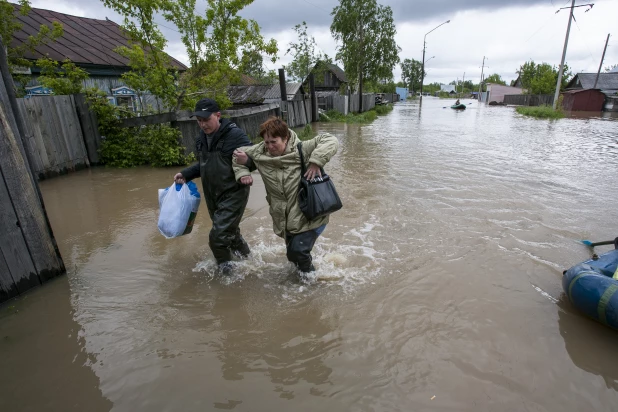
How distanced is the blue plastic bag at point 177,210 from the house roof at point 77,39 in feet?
28.1

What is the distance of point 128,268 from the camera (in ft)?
13.4

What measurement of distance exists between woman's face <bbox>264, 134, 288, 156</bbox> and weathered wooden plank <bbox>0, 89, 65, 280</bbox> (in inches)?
88.5

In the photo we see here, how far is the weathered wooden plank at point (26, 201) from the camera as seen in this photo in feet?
10.4

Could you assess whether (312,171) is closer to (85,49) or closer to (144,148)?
(144,148)

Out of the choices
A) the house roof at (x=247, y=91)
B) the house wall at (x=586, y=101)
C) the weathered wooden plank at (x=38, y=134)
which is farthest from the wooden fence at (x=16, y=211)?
the house wall at (x=586, y=101)

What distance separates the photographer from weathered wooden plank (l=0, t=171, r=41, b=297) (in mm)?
3184

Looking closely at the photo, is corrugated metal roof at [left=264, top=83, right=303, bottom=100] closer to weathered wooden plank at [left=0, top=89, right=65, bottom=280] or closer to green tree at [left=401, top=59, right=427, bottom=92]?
weathered wooden plank at [left=0, top=89, right=65, bottom=280]

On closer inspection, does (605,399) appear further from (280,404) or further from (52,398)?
(52,398)

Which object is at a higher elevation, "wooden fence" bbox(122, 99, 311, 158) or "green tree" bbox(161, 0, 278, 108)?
"green tree" bbox(161, 0, 278, 108)

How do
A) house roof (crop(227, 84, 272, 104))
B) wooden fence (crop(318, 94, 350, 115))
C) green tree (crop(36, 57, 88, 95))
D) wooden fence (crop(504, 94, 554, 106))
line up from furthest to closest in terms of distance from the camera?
wooden fence (crop(504, 94, 554, 106)), wooden fence (crop(318, 94, 350, 115)), house roof (crop(227, 84, 272, 104)), green tree (crop(36, 57, 88, 95))

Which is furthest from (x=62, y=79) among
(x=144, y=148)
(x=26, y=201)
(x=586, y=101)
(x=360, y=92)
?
(x=586, y=101)

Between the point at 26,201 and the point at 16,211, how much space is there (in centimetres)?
12

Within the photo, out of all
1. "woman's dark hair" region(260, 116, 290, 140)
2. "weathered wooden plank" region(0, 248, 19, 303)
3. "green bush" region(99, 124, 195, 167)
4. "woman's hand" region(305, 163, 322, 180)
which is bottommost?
"weathered wooden plank" region(0, 248, 19, 303)

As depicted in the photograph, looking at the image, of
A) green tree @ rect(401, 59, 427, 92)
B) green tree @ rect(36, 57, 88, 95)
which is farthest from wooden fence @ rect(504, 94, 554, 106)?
green tree @ rect(401, 59, 427, 92)
